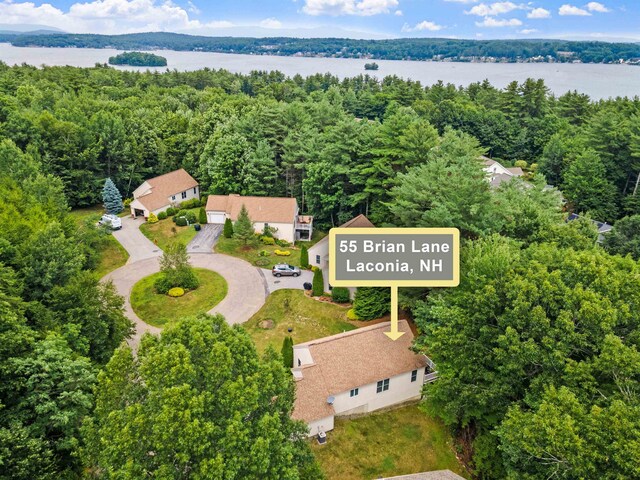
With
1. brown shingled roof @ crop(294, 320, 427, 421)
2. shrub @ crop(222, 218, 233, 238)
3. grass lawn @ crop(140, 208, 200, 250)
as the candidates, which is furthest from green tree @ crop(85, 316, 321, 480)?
grass lawn @ crop(140, 208, 200, 250)

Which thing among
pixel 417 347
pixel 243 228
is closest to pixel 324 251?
pixel 243 228

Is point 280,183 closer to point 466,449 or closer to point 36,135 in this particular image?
point 36,135

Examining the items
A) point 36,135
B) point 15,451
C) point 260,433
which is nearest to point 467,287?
point 260,433

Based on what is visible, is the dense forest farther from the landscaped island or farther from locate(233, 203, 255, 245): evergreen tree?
the landscaped island

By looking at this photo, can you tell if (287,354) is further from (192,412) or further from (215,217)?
(215,217)

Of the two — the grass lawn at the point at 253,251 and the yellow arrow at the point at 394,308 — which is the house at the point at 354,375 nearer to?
the yellow arrow at the point at 394,308

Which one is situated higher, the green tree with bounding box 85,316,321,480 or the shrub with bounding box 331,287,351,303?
the green tree with bounding box 85,316,321,480
